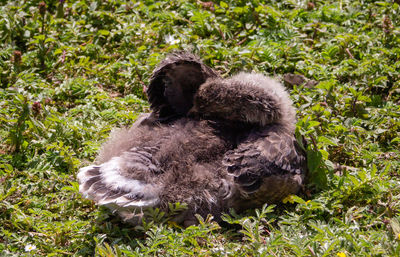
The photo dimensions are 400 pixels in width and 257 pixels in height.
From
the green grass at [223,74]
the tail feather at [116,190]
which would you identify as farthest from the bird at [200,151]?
the green grass at [223,74]

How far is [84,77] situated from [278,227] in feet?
9.64

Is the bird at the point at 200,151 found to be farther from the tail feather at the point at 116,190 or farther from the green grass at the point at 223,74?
the green grass at the point at 223,74

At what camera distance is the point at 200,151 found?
13.6ft

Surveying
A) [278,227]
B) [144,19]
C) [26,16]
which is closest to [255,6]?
[144,19]

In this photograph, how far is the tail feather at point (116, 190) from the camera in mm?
3633

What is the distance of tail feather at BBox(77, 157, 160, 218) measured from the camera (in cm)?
363

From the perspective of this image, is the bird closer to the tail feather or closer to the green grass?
the tail feather

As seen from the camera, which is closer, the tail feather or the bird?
the tail feather

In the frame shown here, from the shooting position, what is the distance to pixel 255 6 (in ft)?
21.3

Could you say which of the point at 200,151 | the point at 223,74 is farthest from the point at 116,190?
the point at 223,74

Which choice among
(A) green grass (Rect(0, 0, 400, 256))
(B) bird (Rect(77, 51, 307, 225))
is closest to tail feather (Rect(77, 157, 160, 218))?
(B) bird (Rect(77, 51, 307, 225))

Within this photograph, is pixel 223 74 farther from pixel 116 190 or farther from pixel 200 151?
pixel 116 190

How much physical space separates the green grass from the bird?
0.56ft

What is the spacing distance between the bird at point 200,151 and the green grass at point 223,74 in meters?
0.17
